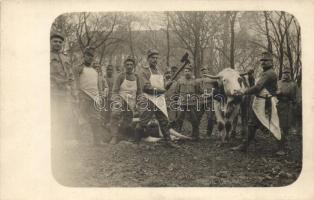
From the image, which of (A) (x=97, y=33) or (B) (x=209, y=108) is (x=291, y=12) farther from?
(A) (x=97, y=33)

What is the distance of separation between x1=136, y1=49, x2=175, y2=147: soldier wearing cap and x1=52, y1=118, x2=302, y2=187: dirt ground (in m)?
0.19

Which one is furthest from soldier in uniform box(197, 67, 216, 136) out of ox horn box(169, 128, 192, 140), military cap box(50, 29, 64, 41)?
military cap box(50, 29, 64, 41)

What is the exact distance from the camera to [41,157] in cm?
342

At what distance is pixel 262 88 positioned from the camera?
11.4ft

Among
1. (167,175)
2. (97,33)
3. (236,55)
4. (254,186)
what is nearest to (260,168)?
(254,186)

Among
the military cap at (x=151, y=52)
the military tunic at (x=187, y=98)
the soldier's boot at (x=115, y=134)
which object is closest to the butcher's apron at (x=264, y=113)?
the military tunic at (x=187, y=98)

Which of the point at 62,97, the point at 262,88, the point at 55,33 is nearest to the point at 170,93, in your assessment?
the point at 262,88

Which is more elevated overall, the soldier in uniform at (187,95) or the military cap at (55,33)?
the military cap at (55,33)

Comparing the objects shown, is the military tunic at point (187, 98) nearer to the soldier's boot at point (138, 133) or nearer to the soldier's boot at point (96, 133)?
the soldier's boot at point (138, 133)

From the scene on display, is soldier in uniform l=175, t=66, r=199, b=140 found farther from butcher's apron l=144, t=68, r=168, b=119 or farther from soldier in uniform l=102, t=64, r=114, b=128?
soldier in uniform l=102, t=64, r=114, b=128

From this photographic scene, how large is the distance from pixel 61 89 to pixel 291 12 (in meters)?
2.35

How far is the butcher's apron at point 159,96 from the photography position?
3459mm

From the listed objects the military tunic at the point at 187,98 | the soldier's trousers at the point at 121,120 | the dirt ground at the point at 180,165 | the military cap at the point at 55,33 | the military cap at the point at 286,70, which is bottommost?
the dirt ground at the point at 180,165

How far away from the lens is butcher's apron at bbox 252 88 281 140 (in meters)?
3.47
